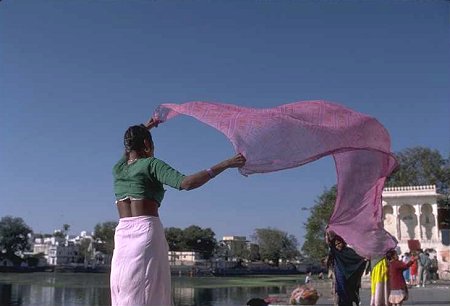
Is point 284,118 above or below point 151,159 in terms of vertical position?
above

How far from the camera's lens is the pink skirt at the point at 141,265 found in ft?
11.3

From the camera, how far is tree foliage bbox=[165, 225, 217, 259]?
386 ft

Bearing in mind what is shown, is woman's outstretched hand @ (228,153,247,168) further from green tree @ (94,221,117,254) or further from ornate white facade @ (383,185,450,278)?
green tree @ (94,221,117,254)

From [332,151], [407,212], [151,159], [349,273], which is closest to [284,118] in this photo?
[332,151]

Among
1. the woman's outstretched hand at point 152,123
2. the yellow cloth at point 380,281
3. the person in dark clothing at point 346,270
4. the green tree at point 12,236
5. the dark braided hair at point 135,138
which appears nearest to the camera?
the dark braided hair at point 135,138

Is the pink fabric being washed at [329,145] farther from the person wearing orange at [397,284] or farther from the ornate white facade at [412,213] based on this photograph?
the ornate white facade at [412,213]

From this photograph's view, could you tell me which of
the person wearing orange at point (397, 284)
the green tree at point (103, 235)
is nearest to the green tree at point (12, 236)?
the green tree at point (103, 235)

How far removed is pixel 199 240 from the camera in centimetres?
12094

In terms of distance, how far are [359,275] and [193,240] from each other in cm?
11255

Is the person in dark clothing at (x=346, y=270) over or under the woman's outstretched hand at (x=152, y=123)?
under

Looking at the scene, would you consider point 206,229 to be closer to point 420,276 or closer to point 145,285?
point 420,276

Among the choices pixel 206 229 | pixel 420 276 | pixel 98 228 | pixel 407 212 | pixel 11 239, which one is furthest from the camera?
pixel 98 228

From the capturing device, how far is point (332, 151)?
18.4 ft

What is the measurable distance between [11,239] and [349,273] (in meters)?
A: 112
